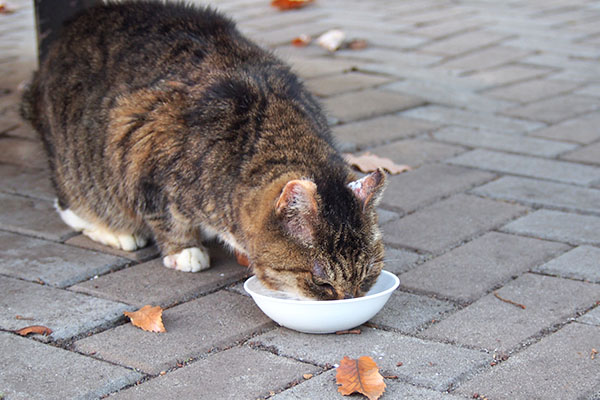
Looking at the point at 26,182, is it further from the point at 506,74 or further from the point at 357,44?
the point at 506,74

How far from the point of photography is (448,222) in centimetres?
357

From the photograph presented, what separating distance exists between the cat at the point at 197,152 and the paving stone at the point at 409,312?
173 millimetres

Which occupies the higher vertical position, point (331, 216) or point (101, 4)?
point (101, 4)

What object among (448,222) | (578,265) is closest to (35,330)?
(448,222)

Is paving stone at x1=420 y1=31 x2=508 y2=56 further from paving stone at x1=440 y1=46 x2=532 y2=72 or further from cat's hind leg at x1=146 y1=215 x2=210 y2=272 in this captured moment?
cat's hind leg at x1=146 y1=215 x2=210 y2=272

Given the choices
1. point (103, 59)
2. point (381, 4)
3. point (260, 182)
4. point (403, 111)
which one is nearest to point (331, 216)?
point (260, 182)

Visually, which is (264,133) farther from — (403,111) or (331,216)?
(403,111)

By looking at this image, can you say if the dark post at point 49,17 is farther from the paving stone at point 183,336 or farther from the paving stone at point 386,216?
the paving stone at point 183,336

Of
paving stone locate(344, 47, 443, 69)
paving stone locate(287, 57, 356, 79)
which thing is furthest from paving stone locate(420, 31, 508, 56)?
paving stone locate(287, 57, 356, 79)

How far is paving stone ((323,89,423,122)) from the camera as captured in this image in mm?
4953

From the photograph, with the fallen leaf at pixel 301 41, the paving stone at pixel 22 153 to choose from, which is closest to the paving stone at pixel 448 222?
the paving stone at pixel 22 153

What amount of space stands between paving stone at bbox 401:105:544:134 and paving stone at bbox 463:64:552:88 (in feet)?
1.94

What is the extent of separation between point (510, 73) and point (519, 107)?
737 mm

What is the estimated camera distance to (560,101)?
5.19 meters
